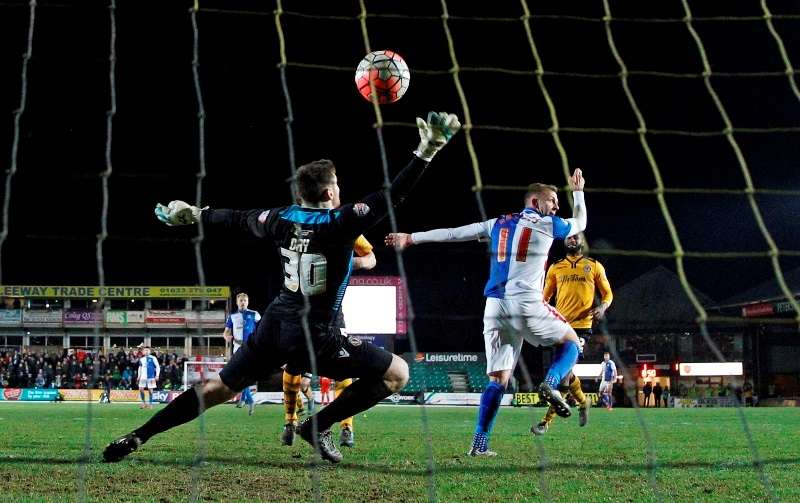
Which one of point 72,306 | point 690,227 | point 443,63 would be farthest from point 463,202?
point 72,306

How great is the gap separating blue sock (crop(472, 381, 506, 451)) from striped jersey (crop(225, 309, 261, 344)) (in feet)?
23.7

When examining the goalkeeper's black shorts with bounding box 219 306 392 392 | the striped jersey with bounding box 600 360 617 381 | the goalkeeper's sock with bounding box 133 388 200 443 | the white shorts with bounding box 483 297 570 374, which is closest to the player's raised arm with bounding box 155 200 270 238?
the goalkeeper's black shorts with bounding box 219 306 392 392

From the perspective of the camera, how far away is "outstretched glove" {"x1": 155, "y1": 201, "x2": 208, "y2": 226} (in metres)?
4.73

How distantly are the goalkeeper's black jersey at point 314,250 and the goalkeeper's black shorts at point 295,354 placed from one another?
9 cm

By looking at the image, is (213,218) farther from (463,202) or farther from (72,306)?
(72,306)

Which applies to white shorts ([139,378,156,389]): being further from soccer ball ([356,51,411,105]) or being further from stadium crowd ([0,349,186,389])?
soccer ball ([356,51,411,105])

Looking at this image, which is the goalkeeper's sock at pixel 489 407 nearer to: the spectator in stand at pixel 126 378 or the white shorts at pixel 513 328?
the white shorts at pixel 513 328

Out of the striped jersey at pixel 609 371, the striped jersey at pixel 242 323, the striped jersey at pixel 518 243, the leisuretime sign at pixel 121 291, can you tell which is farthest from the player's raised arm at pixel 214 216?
the leisuretime sign at pixel 121 291

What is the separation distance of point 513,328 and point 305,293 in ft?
10.2

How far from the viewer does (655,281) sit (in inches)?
2189

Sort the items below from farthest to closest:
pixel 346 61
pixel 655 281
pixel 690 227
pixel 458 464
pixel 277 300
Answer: pixel 655 281
pixel 690 227
pixel 346 61
pixel 458 464
pixel 277 300

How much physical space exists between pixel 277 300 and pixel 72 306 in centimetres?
6014

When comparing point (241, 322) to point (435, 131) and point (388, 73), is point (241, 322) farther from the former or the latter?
point (435, 131)

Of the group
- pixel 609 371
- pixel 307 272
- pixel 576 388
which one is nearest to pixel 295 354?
pixel 307 272
